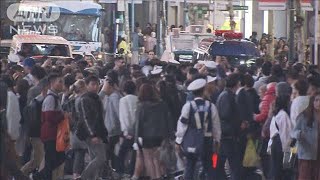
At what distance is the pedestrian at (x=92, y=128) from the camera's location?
58.3 feet

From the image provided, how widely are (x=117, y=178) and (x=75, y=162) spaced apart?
1410 millimetres

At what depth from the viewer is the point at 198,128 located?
55.9ft

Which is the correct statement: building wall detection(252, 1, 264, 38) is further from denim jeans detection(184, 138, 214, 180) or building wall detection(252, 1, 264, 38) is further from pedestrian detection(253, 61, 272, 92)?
denim jeans detection(184, 138, 214, 180)

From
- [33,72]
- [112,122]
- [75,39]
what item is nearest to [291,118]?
[112,122]

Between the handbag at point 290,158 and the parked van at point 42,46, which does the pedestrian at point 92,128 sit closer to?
the handbag at point 290,158

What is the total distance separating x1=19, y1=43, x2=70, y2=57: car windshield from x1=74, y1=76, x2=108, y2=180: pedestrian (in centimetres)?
1806

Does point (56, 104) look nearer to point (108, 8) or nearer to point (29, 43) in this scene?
point (29, 43)

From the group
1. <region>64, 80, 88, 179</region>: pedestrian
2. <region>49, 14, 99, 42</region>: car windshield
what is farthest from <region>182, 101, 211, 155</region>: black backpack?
<region>49, 14, 99, 42</region>: car windshield

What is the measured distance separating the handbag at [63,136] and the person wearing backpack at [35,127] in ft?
1.46

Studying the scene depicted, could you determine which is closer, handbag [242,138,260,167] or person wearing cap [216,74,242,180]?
person wearing cap [216,74,242,180]

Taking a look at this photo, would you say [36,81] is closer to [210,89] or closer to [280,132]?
[210,89]

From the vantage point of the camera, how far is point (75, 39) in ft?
151

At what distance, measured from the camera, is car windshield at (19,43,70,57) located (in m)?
36.5

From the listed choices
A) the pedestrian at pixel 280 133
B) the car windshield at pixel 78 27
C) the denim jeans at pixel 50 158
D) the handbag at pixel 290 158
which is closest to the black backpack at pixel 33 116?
the denim jeans at pixel 50 158
